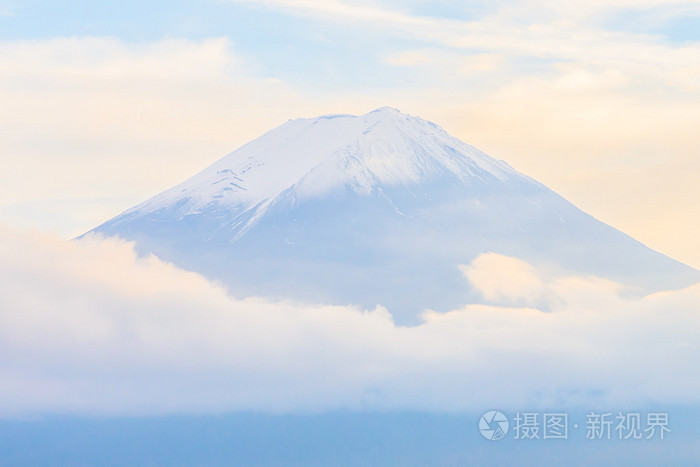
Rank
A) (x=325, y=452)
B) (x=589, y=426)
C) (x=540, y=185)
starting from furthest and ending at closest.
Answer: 1. (x=540, y=185)
2. (x=589, y=426)
3. (x=325, y=452)

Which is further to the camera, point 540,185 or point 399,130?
point 540,185

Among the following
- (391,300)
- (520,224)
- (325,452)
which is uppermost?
(520,224)

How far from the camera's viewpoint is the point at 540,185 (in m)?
180

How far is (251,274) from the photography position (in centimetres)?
16762

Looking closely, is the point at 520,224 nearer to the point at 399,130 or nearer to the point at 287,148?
the point at 399,130

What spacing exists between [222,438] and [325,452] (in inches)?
599

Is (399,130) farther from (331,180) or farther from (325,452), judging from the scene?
(325,452)

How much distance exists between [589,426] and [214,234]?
189 feet

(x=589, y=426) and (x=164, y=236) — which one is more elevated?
(x=164, y=236)

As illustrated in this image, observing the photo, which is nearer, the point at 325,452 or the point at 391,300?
the point at 325,452

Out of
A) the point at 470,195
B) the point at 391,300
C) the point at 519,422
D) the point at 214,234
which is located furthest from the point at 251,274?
the point at 519,422

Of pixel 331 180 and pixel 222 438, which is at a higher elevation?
pixel 331 180

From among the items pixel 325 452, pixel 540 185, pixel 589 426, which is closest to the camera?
pixel 325 452

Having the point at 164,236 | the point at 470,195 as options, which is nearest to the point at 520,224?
the point at 470,195
